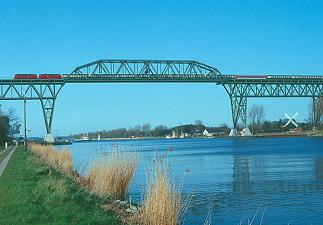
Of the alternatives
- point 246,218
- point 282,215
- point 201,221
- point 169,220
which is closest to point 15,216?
point 169,220

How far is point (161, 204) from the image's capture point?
35.3ft

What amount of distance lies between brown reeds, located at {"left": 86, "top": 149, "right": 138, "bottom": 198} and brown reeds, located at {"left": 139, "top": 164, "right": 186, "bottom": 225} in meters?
5.17

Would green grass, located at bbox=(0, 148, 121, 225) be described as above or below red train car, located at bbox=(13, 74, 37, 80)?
below

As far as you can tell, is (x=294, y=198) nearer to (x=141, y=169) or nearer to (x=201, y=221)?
(x=201, y=221)

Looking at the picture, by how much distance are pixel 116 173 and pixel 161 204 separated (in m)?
6.16

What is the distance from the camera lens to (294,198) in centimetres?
1728

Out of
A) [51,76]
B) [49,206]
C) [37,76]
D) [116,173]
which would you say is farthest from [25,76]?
[49,206]

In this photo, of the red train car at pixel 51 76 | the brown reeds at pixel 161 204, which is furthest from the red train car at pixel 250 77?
the brown reeds at pixel 161 204

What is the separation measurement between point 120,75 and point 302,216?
323 feet

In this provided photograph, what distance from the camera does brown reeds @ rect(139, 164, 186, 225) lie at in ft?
35.2

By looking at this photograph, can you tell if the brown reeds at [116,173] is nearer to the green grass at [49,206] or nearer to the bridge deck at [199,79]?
the green grass at [49,206]

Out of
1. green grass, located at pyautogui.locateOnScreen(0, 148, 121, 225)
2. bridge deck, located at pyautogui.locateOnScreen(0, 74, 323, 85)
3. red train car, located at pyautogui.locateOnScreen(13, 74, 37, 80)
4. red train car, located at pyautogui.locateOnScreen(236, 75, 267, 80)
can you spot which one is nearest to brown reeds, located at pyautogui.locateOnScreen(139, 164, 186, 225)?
green grass, located at pyautogui.locateOnScreen(0, 148, 121, 225)

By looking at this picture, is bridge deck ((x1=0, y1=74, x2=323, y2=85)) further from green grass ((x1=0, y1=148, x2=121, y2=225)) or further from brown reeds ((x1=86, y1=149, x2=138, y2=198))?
green grass ((x1=0, y1=148, x2=121, y2=225))

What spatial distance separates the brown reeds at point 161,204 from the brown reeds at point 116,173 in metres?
5.17
